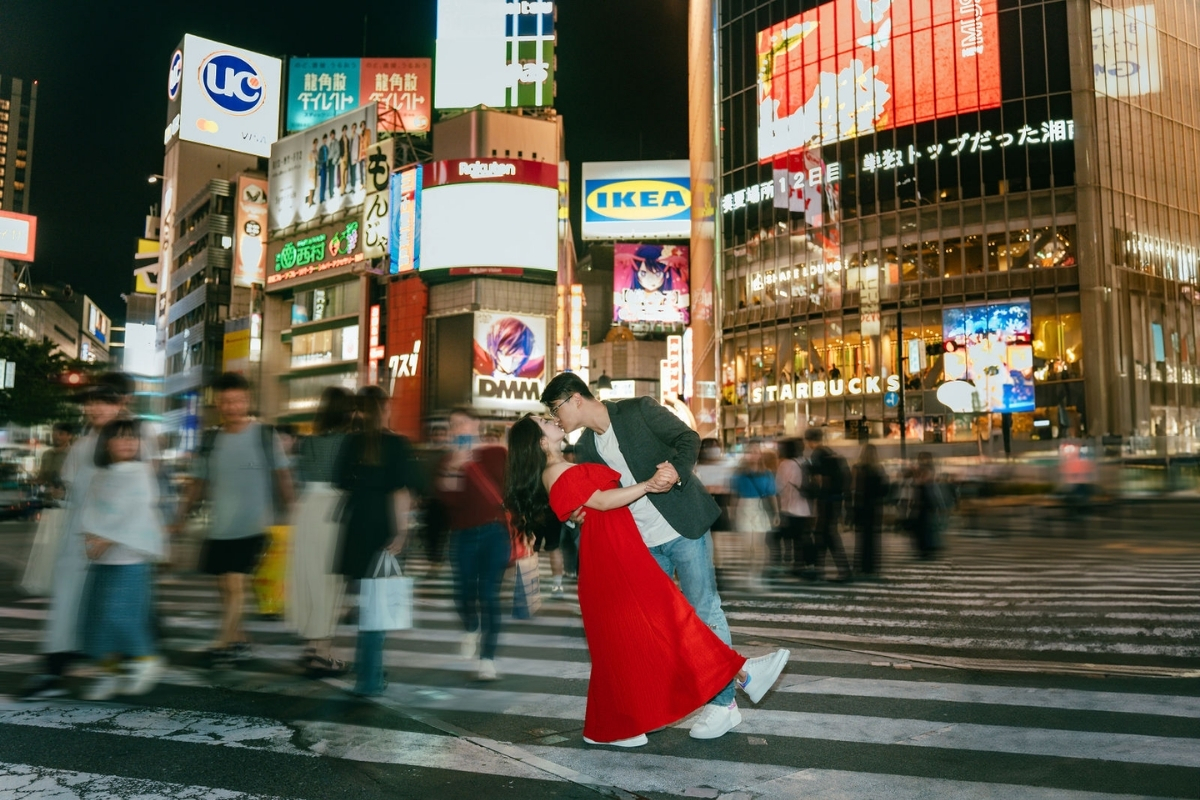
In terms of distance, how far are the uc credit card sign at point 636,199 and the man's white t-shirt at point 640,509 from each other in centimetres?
5103

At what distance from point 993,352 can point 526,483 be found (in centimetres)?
4483

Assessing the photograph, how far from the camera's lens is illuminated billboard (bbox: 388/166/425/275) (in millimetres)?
47719

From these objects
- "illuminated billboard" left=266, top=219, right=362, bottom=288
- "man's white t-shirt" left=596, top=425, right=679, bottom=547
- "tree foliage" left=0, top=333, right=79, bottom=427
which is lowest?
"man's white t-shirt" left=596, top=425, right=679, bottom=547

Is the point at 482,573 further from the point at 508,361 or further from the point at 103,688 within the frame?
the point at 508,361

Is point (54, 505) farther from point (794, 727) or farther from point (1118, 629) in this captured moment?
point (1118, 629)

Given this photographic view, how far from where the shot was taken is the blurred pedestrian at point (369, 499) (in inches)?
221

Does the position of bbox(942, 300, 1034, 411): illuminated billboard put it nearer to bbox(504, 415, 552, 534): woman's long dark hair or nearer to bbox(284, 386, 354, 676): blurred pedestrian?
bbox(284, 386, 354, 676): blurred pedestrian

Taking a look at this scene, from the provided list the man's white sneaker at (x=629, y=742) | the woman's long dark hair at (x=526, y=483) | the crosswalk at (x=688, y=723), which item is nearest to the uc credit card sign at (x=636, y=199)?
the crosswalk at (x=688, y=723)

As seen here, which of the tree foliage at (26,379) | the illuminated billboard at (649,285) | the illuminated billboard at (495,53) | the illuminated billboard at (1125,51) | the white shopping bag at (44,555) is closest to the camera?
the white shopping bag at (44,555)

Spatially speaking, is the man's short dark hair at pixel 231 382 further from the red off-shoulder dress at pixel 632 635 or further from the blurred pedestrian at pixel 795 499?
the blurred pedestrian at pixel 795 499

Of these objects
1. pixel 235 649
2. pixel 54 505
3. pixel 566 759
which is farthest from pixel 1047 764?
pixel 54 505

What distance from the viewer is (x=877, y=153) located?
5138 centimetres

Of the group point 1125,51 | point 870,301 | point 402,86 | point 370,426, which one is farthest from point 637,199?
point 370,426

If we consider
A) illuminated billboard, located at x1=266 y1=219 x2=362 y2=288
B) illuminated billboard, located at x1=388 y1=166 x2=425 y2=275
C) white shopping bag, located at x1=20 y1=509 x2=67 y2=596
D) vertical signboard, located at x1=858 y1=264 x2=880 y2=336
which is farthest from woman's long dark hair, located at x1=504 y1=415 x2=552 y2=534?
illuminated billboard, located at x1=266 y1=219 x2=362 y2=288
